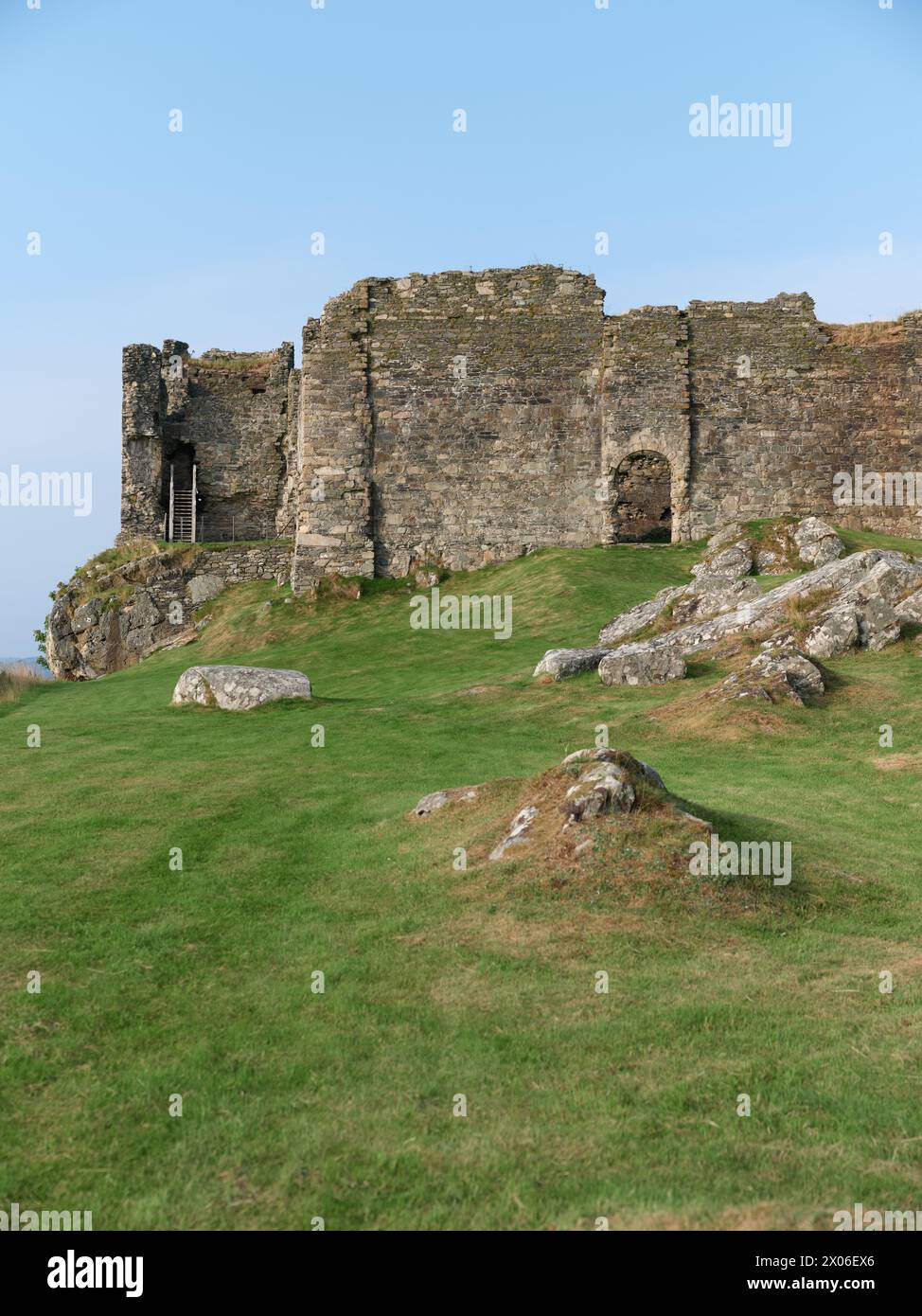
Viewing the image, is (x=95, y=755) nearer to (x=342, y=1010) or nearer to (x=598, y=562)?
(x=342, y=1010)

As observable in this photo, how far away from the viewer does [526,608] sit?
3025 cm

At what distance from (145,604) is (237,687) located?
17887mm

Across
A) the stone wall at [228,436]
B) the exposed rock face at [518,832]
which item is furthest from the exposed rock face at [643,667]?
the stone wall at [228,436]

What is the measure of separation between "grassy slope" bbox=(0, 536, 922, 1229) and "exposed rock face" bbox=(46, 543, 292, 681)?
21.5 meters

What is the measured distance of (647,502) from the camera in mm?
40531

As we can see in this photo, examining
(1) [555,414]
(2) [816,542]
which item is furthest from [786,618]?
(1) [555,414]

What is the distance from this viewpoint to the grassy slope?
19.2ft

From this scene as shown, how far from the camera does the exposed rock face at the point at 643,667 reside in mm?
21219

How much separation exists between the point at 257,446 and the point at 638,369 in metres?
20.2

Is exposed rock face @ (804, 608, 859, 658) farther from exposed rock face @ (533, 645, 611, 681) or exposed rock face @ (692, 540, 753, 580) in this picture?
exposed rock face @ (692, 540, 753, 580)

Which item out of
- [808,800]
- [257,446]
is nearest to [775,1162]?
[808,800]

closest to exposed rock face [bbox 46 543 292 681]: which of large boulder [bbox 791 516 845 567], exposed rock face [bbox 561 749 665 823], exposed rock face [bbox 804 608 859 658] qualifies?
large boulder [bbox 791 516 845 567]
